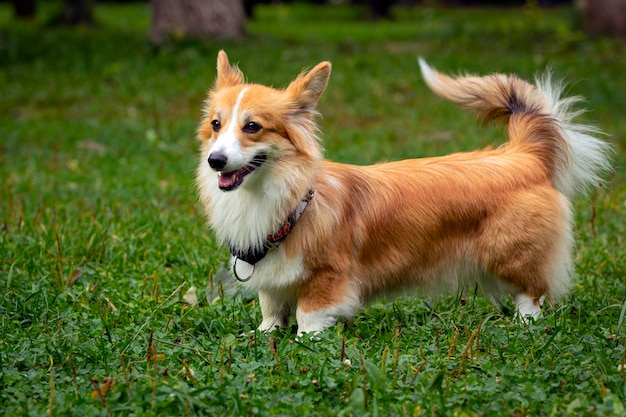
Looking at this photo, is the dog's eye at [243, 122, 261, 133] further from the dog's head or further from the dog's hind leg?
the dog's hind leg

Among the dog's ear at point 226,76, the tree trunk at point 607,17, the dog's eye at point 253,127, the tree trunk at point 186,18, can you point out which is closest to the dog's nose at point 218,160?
the dog's eye at point 253,127

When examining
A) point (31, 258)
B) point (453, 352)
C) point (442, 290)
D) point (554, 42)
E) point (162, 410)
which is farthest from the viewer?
point (554, 42)

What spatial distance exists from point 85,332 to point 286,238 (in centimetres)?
111

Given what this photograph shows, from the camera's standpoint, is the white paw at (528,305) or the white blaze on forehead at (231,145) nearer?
the white blaze on forehead at (231,145)

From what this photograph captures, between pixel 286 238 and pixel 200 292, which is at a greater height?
pixel 286 238

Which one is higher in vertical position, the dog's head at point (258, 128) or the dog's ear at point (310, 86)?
the dog's ear at point (310, 86)

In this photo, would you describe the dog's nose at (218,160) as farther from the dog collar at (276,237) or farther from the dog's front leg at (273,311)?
the dog's front leg at (273,311)

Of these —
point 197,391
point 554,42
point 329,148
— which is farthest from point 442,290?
Answer: point 554,42

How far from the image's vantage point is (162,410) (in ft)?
10.5

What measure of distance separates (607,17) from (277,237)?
13542 mm

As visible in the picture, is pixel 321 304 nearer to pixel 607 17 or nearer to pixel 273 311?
pixel 273 311

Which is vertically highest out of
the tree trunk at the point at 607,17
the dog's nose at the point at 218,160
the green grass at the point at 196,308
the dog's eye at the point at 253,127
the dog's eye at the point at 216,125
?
the dog's eye at the point at 253,127

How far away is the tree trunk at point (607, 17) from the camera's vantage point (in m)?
15.5

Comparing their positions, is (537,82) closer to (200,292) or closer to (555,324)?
(555,324)
